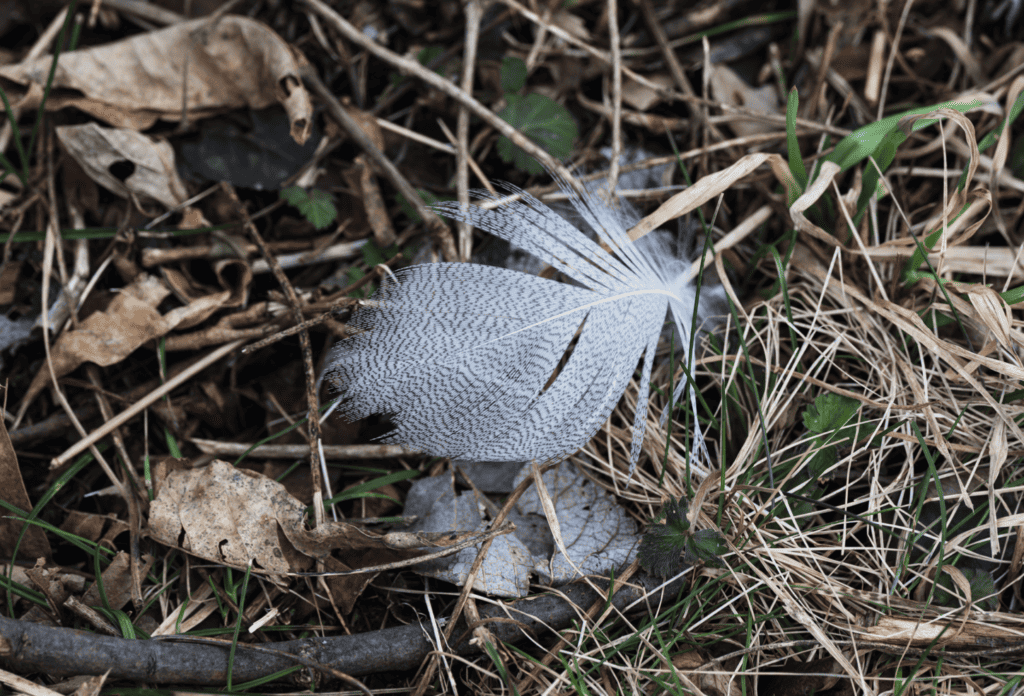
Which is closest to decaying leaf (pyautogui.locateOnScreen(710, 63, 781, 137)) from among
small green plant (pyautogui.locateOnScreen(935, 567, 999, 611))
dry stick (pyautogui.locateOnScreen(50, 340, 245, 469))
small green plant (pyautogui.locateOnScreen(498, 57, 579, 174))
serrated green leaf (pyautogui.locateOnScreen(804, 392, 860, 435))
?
small green plant (pyautogui.locateOnScreen(498, 57, 579, 174))

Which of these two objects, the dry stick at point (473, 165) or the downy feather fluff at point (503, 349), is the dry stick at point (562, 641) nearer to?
the downy feather fluff at point (503, 349)

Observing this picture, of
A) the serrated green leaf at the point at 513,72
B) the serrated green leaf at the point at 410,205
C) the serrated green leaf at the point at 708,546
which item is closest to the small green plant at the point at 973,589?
the serrated green leaf at the point at 708,546

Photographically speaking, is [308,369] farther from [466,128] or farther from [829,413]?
[829,413]

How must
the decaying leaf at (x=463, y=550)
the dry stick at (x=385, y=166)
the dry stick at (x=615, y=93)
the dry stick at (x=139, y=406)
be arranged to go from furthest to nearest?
the dry stick at (x=615, y=93) < the dry stick at (x=385, y=166) < the dry stick at (x=139, y=406) < the decaying leaf at (x=463, y=550)

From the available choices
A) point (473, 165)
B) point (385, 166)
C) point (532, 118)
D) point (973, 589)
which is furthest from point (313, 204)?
point (973, 589)

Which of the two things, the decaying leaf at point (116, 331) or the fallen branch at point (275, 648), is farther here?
the decaying leaf at point (116, 331)

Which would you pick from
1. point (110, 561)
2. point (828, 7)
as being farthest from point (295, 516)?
point (828, 7)
